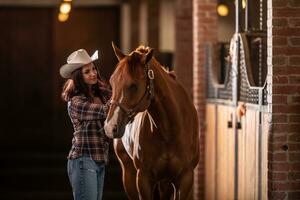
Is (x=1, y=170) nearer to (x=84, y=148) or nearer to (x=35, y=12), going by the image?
(x=35, y=12)

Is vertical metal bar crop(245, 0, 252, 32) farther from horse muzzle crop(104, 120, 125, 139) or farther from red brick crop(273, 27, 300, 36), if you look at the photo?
horse muzzle crop(104, 120, 125, 139)

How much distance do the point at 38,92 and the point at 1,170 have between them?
312cm

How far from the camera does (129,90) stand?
6.82 meters

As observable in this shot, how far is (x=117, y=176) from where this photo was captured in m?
14.5

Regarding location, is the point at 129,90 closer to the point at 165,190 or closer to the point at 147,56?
the point at 147,56

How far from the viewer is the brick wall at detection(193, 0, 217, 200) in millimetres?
11977

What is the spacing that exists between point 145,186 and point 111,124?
1.12m

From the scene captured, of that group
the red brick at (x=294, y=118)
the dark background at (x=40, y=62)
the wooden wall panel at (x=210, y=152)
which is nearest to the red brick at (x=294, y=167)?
the red brick at (x=294, y=118)

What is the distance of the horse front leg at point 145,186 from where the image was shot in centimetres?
749

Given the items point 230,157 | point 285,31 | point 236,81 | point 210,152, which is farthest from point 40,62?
point 285,31

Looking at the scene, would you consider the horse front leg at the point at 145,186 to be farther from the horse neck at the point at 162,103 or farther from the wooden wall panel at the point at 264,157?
the wooden wall panel at the point at 264,157

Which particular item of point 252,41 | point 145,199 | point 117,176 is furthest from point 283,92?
point 117,176

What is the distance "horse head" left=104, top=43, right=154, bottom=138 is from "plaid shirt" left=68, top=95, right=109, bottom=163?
0.90ft

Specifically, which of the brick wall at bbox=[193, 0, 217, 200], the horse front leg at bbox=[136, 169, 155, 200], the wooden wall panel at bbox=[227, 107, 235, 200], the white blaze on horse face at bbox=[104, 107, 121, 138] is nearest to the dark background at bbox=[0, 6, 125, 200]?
the brick wall at bbox=[193, 0, 217, 200]
